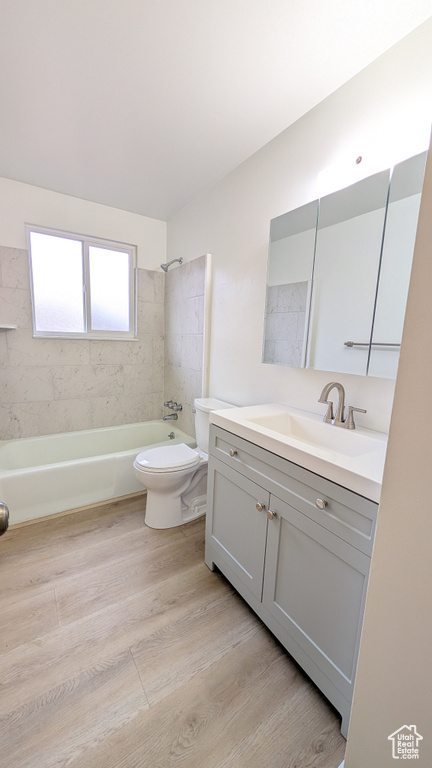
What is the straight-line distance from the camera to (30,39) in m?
1.14

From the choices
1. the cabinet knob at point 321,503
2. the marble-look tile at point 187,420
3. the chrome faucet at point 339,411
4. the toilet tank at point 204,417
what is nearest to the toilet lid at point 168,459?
the toilet tank at point 204,417

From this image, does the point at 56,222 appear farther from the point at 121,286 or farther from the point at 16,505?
the point at 16,505

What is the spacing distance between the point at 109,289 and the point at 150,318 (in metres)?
0.47

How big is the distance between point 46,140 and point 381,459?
8.06 ft

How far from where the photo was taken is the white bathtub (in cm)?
196

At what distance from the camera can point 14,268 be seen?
2.31 meters

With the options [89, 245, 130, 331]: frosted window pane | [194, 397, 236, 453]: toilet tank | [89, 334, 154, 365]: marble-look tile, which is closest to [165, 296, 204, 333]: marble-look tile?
[89, 334, 154, 365]: marble-look tile

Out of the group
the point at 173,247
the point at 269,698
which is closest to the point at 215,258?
the point at 173,247

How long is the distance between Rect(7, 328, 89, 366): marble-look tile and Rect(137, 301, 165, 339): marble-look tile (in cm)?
56

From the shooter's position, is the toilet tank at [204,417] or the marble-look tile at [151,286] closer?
the toilet tank at [204,417]

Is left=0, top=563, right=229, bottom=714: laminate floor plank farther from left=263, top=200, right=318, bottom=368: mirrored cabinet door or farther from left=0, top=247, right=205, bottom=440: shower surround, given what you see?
left=0, top=247, right=205, bottom=440: shower surround

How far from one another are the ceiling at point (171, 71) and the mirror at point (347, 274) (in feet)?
1.59

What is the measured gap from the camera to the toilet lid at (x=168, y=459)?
5.96 feet

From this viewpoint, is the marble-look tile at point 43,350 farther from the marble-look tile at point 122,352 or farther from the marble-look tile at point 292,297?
the marble-look tile at point 292,297
